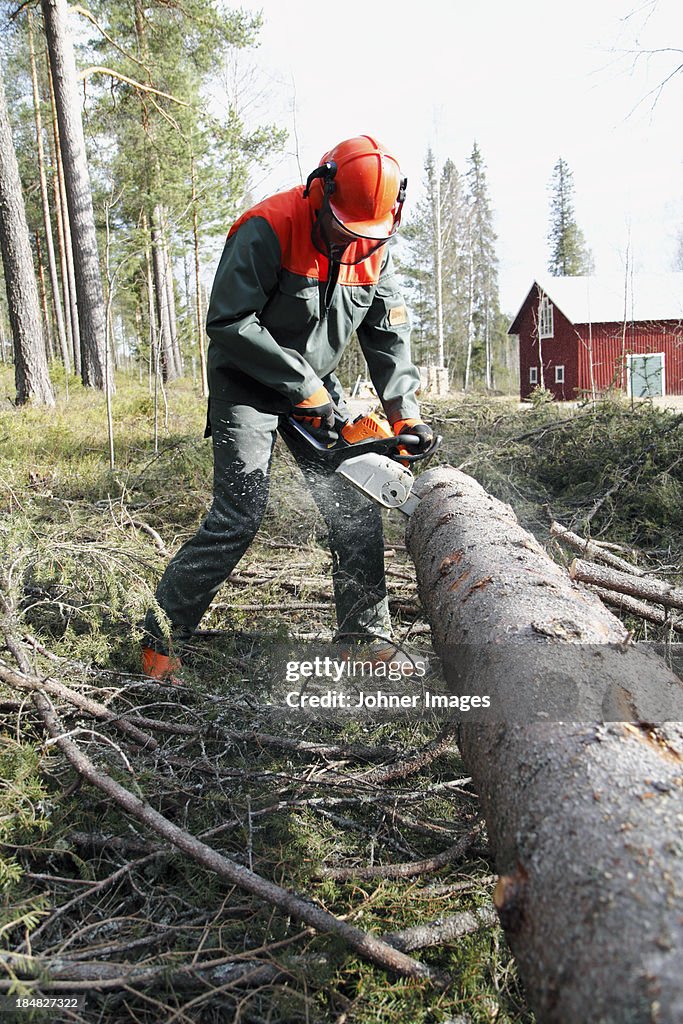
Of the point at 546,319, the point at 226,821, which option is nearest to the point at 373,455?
the point at 226,821

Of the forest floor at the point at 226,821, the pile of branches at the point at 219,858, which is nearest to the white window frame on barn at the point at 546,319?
the forest floor at the point at 226,821

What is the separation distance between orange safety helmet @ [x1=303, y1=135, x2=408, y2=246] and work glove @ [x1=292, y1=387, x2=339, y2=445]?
571 mm

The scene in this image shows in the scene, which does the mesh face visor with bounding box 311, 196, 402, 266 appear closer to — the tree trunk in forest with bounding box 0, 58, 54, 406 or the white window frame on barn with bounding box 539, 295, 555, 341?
the tree trunk in forest with bounding box 0, 58, 54, 406

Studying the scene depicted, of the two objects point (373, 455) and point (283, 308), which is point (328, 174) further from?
point (373, 455)

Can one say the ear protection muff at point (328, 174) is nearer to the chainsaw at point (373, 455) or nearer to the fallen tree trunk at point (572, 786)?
the chainsaw at point (373, 455)

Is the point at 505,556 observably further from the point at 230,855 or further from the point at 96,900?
the point at 96,900

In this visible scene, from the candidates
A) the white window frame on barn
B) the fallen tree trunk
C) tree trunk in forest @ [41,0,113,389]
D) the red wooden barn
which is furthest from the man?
the white window frame on barn

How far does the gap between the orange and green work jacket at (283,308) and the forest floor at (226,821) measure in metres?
0.89

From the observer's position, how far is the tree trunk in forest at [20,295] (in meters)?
8.53

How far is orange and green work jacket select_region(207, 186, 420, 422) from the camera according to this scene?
2475mm

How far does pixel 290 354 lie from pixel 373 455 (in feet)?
1.57

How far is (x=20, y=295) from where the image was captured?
8695 millimetres

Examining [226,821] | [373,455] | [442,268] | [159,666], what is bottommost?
[226,821]

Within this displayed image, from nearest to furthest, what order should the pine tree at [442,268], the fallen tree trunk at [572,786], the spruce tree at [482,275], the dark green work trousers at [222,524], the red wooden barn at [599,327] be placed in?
the fallen tree trunk at [572,786]
the dark green work trousers at [222,524]
the red wooden barn at [599,327]
the pine tree at [442,268]
the spruce tree at [482,275]
